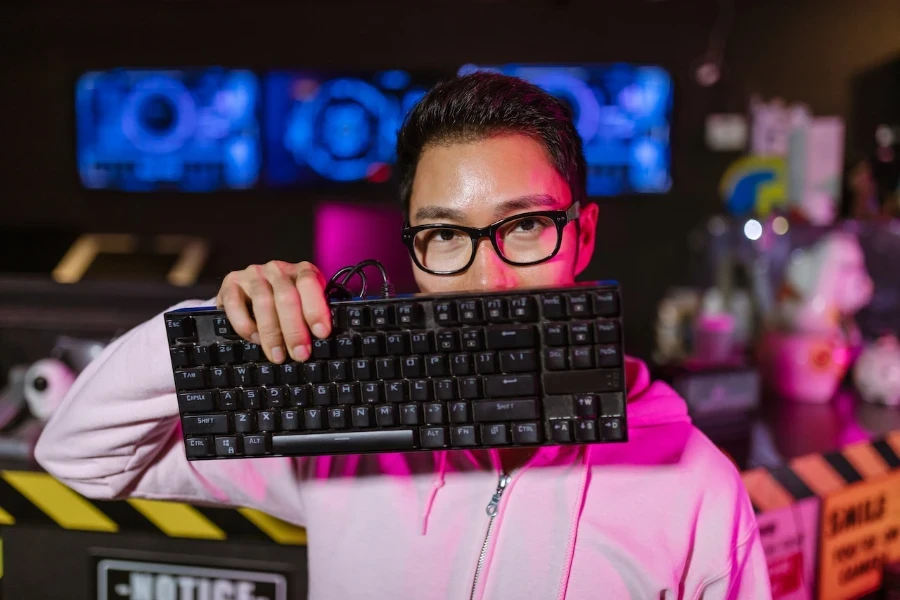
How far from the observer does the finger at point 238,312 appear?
0.70 metres

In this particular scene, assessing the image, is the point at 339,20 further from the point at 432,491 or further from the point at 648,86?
the point at 432,491

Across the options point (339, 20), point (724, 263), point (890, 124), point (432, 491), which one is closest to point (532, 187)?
point (432, 491)

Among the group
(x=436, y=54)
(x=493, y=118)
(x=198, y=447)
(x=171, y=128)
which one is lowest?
(x=198, y=447)

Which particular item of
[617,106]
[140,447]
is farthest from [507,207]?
[617,106]

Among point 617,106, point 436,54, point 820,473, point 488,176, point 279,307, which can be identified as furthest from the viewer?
point 436,54

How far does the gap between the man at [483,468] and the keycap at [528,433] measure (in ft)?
0.35

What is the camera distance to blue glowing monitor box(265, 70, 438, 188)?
9.38ft

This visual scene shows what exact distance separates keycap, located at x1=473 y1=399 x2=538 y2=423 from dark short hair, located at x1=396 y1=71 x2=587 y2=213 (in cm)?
29

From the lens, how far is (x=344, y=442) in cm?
74

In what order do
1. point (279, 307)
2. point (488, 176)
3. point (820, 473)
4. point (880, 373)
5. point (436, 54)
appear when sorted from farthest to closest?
point (436, 54), point (880, 373), point (820, 473), point (488, 176), point (279, 307)

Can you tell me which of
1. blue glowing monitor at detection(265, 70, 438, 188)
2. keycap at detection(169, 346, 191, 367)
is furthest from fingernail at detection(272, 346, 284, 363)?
blue glowing monitor at detection(265, 70, 438, 188)

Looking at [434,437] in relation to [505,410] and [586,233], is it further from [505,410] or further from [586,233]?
[586,233]

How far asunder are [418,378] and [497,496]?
193 millimetres

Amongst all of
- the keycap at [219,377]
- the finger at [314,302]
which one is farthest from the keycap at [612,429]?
the keycap at [219,377]
